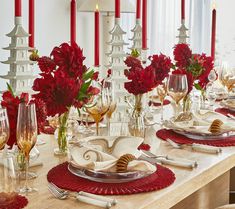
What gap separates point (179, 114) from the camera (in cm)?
197

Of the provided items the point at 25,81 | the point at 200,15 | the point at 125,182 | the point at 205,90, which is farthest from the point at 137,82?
the point at 200,15

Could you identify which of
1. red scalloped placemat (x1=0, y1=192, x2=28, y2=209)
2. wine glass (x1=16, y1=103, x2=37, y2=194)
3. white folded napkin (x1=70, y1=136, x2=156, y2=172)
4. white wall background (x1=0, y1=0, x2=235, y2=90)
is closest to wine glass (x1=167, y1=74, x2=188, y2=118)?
→ white folded napkin (x1=70, y1=136, x2=156, y2=172)

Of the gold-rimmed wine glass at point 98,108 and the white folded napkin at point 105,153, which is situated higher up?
the gold-rimmed wine glass at point 98,108

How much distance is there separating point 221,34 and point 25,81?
12.9ft

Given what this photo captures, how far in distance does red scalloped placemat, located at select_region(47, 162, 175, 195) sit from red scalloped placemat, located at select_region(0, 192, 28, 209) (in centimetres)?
13

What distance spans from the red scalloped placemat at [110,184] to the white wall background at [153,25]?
7.43 feet

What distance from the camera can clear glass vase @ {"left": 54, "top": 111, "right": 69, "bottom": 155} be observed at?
4.97 feet

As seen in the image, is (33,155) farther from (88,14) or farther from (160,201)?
(88,14)

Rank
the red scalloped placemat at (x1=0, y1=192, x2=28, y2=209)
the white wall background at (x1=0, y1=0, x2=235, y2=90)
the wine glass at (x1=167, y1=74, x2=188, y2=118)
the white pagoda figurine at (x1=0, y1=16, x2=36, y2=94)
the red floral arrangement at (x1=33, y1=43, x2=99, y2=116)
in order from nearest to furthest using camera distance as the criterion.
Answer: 1. the red scalloped placemat at (x1=0, y1=192, x2=28, y2=209)
2. the red floral arrangement at (x1=33, y1=43, x2=99, y2=116)
3. the white pagoda figurine at (x1=0, y1=16, x2=36, y2=94)
4. the wine glass at (x1=167, y1=74, x2=188, y2=118)
5. the white wall background at (x1=0, y1=0, x2=235, y2=90)

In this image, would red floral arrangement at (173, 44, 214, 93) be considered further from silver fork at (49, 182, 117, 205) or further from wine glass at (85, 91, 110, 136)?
silver fork at (49, 182, 117, 205)

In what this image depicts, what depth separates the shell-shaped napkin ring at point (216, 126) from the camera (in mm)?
1779

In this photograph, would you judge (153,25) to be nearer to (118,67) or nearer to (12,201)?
(118,67)

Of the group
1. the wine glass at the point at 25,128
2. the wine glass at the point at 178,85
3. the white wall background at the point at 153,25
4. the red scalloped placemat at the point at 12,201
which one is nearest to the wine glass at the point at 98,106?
the wine glass at the point at 178,85

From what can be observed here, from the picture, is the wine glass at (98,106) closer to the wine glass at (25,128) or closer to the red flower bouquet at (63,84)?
the red flower bouquet at (63,84)
